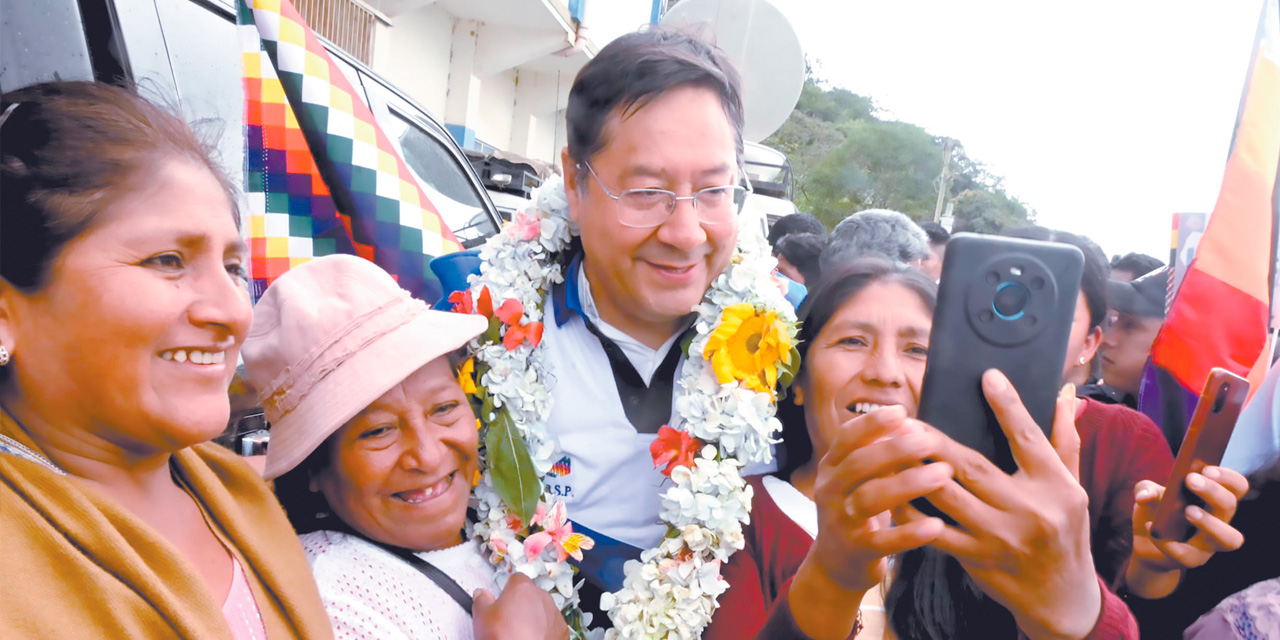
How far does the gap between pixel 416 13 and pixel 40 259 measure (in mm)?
10076

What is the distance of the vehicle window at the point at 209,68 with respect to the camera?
Result: 84.8 inches


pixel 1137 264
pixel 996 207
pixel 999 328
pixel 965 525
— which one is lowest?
pixel 1137 264

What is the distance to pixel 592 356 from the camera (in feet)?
6.86

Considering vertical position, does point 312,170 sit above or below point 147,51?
below

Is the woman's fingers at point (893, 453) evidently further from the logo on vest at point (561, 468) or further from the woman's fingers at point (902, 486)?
the logo on vest at point (561, 468)

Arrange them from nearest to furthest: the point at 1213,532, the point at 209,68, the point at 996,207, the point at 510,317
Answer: the point at 1213,532
the point at 510,317
the point at 209,68
the point at 996,207

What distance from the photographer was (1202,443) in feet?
4.63

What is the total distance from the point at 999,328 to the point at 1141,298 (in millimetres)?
2545

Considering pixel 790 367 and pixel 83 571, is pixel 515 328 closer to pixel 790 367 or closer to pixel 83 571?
pixel 790 367

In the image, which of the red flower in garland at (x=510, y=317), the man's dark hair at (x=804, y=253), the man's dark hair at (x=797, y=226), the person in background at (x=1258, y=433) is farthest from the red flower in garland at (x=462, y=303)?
the man's dark hair at (x=797, y=226)

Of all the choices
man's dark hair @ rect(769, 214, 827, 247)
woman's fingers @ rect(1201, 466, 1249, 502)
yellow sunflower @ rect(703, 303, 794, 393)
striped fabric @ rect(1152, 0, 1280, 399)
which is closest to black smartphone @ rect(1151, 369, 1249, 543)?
woman's fingers @ rect(1201, 466, 1249, 502)

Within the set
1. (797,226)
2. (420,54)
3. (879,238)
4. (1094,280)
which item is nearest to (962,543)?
(1094,280)

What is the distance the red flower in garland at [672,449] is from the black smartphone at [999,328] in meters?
0.94

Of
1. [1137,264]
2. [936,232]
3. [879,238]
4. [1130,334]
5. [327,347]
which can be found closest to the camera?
[327,347]
